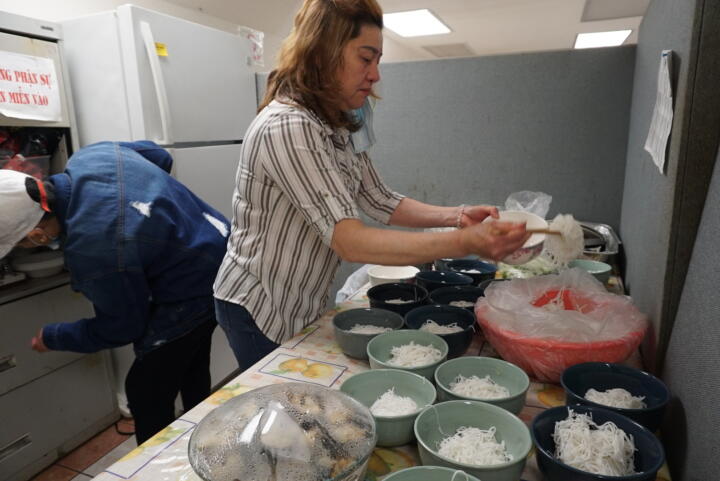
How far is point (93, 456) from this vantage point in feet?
6.83

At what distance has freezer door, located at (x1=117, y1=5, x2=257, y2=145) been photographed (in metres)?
1.91

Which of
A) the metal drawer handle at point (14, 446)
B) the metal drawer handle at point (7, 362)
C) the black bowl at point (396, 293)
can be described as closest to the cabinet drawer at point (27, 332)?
the metal drawer handle at point (7, 362)

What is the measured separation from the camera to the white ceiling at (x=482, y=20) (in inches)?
136

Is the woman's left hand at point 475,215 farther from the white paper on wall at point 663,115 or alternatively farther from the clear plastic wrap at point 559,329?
the white paper on wall at point 663,115

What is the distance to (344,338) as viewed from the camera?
41.8 inches

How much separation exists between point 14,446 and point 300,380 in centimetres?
167

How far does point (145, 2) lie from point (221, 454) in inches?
110

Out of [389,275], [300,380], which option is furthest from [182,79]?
[300,380]

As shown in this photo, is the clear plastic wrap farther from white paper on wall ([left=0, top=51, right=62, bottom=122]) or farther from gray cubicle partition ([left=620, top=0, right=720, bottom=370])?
white paper on wall ([left=0, top=51, right=62, bottom=122])

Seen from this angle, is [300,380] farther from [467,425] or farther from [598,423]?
[598,423]

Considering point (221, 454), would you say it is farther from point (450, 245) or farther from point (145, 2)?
point (145, 2)

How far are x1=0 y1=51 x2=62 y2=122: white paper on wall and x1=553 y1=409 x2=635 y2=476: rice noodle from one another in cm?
208

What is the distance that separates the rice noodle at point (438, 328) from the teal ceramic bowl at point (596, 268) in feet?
1.81

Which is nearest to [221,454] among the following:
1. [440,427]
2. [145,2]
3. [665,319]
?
[440,427]
